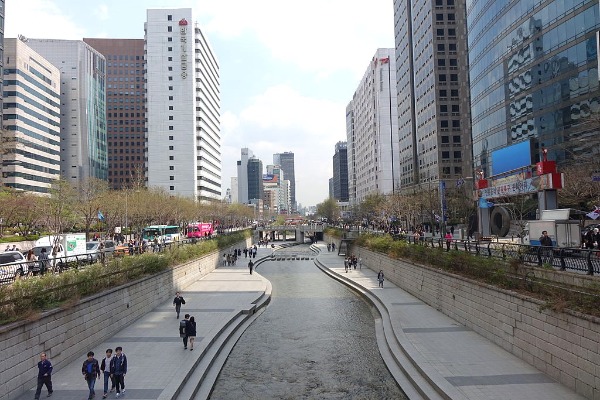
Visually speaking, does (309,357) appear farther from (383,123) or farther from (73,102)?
(73,102)

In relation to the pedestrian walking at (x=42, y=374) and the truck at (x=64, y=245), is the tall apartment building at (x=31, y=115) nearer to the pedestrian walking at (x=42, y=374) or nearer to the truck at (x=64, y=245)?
the truck at (x=64, y=245)

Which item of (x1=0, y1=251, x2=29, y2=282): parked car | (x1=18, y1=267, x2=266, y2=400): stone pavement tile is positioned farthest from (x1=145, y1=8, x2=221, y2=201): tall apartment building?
(x1=0, y1=251, x2=29, y2=282): parked car

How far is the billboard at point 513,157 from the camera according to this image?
37.3 meters

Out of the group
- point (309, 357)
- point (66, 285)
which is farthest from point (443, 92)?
point (66, 285)

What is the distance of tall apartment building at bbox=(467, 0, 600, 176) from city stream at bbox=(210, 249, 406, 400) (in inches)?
978

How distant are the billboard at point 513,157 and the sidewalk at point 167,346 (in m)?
23.3

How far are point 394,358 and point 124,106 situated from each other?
7350 inches

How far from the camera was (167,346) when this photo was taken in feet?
69.9

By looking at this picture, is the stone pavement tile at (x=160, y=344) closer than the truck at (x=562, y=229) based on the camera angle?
Yes

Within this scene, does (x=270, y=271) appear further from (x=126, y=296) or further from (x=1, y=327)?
(x=1, y=327)

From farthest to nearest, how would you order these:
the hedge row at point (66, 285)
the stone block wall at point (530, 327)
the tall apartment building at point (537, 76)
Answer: the tall apartment building at point (537, 76) < the hedge row at point (66, 285) < the stone block wall at point (530, 327)

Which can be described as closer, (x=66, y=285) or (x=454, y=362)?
(x=454, y=362)

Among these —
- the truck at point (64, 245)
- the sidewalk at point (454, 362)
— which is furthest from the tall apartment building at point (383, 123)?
the sidewalk at point (454, 362)

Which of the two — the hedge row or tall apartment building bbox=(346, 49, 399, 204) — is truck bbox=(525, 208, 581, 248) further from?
tall apartment building bbox=(346, 49, 399, 204)
